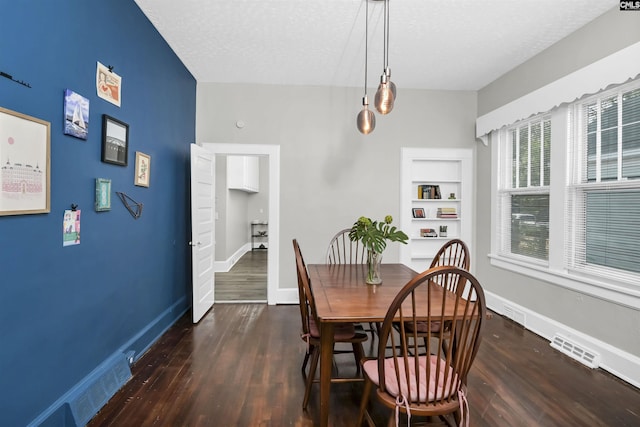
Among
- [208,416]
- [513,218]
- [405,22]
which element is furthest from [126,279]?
[513,218]

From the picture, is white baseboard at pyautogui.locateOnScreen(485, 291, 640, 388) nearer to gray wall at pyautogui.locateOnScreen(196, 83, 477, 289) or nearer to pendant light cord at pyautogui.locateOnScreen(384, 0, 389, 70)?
gray wall at pyautogui.locateOnScreen(196, 83, 477, 289)

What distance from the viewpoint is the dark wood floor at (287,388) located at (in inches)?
76.5

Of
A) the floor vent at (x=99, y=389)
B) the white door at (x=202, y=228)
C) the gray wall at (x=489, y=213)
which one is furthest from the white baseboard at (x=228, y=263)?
the gray wall at (x=489, y=213)

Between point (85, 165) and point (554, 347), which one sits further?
point (554, 347)

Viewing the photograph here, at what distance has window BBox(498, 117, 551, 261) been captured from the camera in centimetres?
336

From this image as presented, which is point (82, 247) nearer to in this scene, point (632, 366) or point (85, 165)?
point (85, 165)

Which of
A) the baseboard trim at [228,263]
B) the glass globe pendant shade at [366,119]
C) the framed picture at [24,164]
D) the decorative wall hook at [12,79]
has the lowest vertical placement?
the baseboard trim at [228,263]

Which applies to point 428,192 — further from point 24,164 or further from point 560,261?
point 24,164

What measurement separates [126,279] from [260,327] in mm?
1420

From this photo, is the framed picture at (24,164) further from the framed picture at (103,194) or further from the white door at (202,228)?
the white door at (202,228)

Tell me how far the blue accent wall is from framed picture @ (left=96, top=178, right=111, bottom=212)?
0.17 feet

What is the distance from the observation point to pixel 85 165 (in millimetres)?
1999

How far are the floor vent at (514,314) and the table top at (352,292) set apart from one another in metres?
1.61

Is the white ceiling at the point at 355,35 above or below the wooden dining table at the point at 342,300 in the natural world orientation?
above
